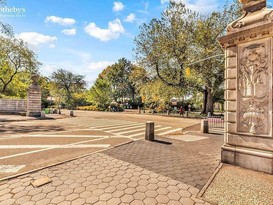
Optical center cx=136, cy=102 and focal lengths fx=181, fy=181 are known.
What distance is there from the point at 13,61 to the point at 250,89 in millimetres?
37662

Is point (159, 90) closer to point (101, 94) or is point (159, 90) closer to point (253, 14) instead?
point (101, 94)

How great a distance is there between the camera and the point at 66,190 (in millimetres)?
4051

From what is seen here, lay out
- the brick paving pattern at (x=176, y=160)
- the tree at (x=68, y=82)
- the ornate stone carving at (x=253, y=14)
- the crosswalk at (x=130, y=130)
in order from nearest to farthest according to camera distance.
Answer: the brick paving pattern at (x=176, y=160) → the ornate stone carving at (x=253, y=14) → the crosswalk at (x=130, y=130) → the tree at (x=68, y=82)

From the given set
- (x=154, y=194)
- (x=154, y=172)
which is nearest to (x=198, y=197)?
(x=154, y=194)

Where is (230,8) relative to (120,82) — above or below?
above

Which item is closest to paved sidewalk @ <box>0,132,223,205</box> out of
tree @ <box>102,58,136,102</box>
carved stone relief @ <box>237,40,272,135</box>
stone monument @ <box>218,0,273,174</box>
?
stone monument @ <box>218,0,273,174</box>

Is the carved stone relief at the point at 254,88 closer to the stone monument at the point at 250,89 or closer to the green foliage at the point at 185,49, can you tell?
the stone monument at the point at 250,89

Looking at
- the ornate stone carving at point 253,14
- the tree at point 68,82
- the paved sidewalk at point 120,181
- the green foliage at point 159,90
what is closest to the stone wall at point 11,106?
the green foliage at point 159,90

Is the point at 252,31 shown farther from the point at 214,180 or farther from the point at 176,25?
the point at 176,25

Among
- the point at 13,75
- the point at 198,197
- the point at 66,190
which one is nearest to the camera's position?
the point at 198,197

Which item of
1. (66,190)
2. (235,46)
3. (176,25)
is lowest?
(66,190)

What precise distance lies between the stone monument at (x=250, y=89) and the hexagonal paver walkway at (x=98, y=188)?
2559 millimetres

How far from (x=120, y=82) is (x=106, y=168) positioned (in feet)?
214

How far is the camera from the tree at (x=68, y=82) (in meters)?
67.9
